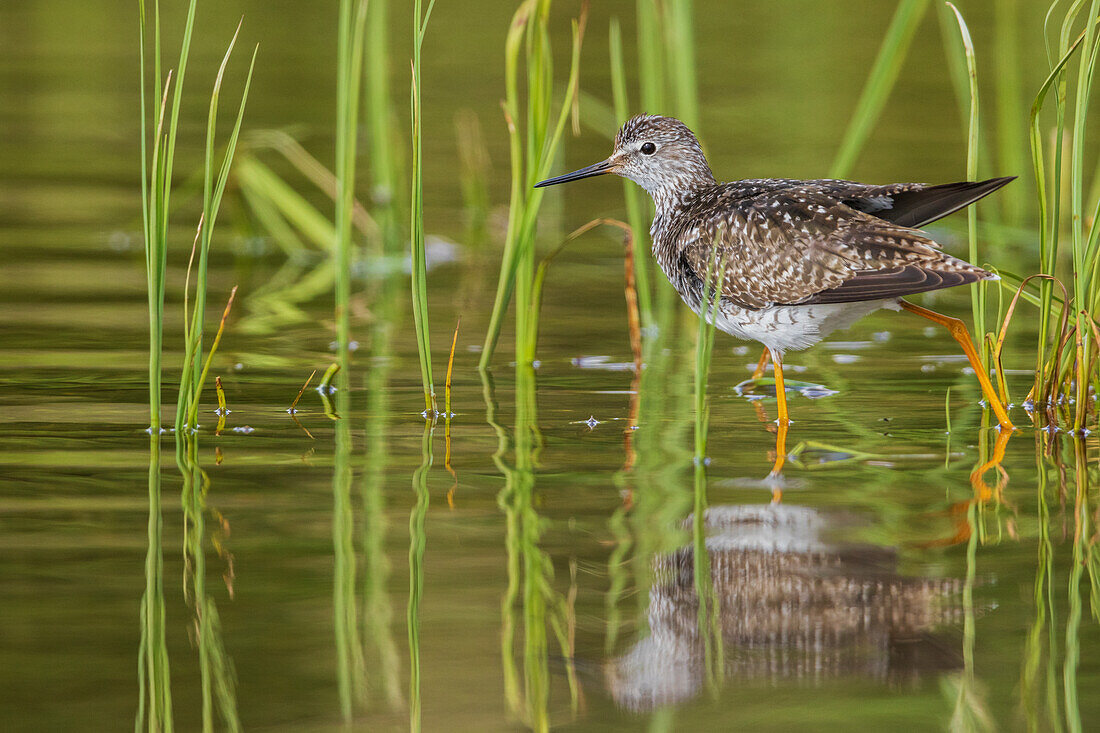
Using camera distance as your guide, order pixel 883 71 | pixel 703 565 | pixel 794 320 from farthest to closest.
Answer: pixel 883 71, pixel 794 320, pixel 703 565

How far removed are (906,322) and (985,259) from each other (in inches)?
57.0

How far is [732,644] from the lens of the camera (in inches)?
147

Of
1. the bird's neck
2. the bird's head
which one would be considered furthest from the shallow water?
the bird's head

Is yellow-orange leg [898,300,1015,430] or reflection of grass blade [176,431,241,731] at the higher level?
yellow-orange leg [898,300,1015,430]

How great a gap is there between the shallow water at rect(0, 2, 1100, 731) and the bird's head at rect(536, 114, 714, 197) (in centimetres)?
93

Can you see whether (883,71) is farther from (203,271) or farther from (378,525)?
(378,525)

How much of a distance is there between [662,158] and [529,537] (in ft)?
10.5

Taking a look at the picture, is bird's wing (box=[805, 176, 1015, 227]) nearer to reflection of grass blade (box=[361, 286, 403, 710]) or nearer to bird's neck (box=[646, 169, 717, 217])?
bird's neck (box=[646, 169, 717, 217])

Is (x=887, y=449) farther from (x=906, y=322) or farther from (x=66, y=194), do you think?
(x=66, y=194)

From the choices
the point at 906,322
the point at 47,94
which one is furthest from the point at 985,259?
the point at 47,94

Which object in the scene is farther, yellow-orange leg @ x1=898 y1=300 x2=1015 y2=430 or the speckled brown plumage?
yellow-orange leg @ x1=898 y1=300 x2=1015 y2=430

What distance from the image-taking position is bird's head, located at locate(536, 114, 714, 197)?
7246mm

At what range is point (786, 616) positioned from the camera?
3.89 meters

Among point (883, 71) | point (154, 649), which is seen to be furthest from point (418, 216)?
point (883, 71)
